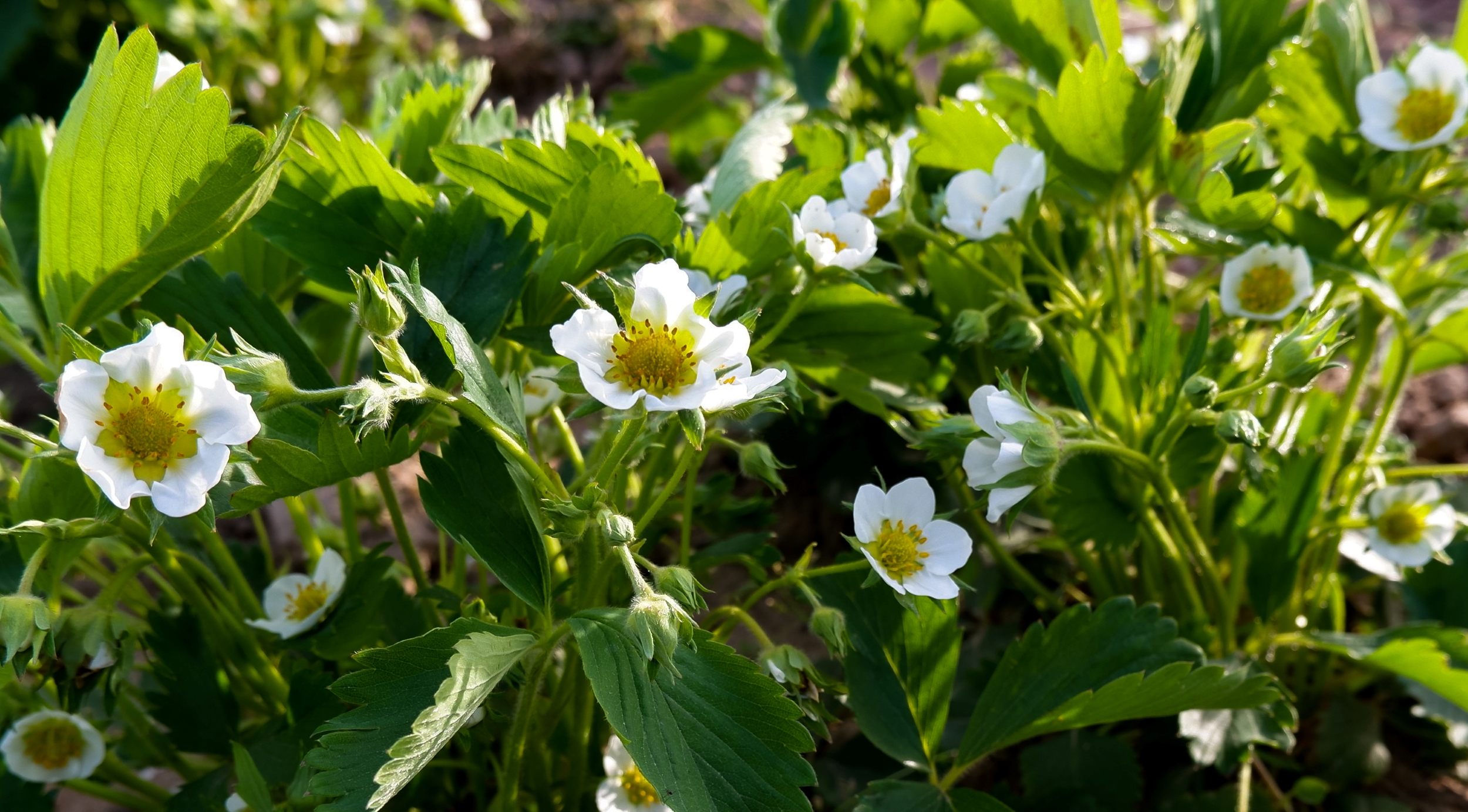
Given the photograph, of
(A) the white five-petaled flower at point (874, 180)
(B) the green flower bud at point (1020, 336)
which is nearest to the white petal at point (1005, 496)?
(B) the green flower bud at point (1020, 336)

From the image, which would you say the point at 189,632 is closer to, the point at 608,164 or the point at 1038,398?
the point at 608,164

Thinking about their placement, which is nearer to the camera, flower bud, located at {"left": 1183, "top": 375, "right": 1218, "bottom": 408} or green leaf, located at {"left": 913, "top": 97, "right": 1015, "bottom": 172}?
flower bud, located at {"left": 1183, "top": 375, "right": 1218, "bottom": 408}

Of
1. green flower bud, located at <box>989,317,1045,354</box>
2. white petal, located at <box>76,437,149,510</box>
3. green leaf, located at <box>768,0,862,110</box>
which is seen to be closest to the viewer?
white petal, located at <box>76,437,149,510</box>

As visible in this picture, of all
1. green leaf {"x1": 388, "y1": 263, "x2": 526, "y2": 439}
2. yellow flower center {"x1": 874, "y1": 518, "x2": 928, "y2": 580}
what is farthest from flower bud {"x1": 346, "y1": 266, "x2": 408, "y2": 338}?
yellow flower center {"x1": 874, "y1": 518, "x2": 928, "y2": 580}

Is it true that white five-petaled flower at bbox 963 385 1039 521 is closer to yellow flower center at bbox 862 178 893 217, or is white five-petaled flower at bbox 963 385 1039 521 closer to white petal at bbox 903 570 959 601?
white petal at bbox 903 570 959 601

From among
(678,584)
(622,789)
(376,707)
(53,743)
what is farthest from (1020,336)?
(53,743)

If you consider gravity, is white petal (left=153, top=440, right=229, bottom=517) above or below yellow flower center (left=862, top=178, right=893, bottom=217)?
below

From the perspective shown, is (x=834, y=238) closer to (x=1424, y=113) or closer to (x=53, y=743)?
(x=1424, y=113)
